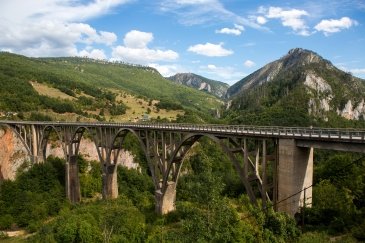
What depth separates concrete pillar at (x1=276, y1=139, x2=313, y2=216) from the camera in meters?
26.8

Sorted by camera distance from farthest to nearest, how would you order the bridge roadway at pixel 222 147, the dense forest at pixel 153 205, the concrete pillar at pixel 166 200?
the concrete pillar at pixel 166 200
the dense forest at pixel 153 205
the bridge roadway at pixel 222 147

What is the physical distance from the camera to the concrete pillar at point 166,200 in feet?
152

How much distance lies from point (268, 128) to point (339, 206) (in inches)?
446

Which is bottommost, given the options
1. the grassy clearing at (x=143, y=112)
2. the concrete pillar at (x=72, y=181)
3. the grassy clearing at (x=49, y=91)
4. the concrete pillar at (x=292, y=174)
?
the concrete pillar at (x=72, y=181)

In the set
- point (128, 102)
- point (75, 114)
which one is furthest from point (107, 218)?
point (128, 102)

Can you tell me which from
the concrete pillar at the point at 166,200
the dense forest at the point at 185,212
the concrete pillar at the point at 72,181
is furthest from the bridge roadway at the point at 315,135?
the concrete pillar at the point at 72,181

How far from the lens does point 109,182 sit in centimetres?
5828

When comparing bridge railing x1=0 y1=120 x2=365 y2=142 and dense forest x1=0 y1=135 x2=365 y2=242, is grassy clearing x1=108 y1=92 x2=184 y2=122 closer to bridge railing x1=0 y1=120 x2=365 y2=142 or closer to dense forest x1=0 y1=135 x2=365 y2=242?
dense forest x1=0 y1=135 x2=365 y2=242

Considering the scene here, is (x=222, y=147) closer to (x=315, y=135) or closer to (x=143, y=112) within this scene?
(x=315, y=135)

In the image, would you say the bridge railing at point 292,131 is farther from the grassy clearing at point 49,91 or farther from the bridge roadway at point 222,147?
the grassy clearing at point 49,91

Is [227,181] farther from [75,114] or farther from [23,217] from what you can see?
[75,114]

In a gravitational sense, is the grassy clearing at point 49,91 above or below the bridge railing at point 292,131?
above

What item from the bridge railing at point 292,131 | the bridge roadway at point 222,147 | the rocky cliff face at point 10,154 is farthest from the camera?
the rocky cliff face at point 10,154

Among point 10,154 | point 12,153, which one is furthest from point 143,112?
point 10,154
